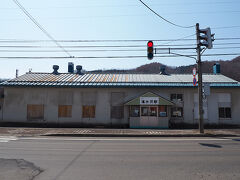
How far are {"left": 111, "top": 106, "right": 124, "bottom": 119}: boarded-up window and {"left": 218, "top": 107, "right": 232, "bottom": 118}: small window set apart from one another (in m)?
11.0

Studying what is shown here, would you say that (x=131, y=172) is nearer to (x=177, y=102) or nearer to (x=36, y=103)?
(x=177, y=102)

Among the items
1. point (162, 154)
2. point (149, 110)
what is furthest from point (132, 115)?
point (162, 154)

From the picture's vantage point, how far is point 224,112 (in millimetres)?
19578

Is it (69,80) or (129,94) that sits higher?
(69,80)

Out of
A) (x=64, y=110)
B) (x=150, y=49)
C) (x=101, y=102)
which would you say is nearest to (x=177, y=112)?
(x=101, y=102)

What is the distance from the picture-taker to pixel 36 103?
20328 mm

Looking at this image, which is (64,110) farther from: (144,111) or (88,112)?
(144,111)

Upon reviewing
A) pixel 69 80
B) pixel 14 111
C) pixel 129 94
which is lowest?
pixel 14 111

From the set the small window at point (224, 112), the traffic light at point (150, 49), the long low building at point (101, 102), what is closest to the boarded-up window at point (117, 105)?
the long low building at point (101, 102)

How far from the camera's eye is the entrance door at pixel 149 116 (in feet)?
58.4

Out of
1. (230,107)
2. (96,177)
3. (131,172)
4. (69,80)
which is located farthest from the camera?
(69,80)

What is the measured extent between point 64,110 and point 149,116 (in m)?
9.63

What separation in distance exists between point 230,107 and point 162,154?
1585 cm

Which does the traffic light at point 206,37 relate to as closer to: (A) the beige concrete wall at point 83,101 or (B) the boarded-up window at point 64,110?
(A) the beige concrete wall at point 83,101
